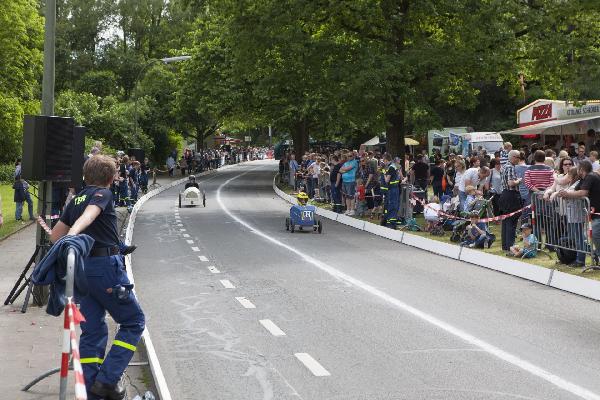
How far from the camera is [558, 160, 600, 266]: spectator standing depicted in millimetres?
13977

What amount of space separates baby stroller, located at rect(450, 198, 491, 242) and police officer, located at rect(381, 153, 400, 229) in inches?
127

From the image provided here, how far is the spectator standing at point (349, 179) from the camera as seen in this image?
1080 inches

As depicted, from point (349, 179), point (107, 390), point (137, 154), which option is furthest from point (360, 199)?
point (107, 390)

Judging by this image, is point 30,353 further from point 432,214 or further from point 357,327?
point 432,214

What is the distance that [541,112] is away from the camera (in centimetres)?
3500

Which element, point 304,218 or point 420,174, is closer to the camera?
point 304,218

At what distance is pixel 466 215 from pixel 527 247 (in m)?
2.74

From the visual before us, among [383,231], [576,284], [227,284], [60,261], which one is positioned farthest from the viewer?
[383,231]

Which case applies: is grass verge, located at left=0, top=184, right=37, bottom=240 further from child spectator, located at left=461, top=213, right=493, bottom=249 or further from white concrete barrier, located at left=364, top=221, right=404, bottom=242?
child spectator, located at left=461, top=213, right=493, bottom=249

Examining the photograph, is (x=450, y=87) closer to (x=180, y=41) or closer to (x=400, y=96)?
(x=400, y=96)

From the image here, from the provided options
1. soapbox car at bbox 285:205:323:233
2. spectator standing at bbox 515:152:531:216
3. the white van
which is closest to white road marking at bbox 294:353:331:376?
spectator standing at bbox 515:152:531:216

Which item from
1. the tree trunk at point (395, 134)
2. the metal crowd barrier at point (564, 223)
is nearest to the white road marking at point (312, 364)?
the metal crowd barrier at point (564, 223)

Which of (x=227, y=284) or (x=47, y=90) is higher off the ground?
(x=47, y=90)

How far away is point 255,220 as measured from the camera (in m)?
27.6
